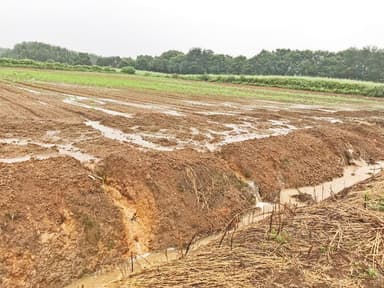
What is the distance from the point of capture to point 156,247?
7336 millimetres

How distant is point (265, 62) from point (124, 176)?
69.6 m

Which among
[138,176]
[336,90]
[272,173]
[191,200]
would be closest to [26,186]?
[138,176]

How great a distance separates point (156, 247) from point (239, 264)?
6.57ft

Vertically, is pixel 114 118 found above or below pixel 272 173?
above

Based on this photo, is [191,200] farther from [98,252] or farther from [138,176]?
[98,252]

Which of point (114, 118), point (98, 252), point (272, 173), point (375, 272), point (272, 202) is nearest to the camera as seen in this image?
point (375, 272)

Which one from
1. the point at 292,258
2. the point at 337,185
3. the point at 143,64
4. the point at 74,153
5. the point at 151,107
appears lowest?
the point at 337,185

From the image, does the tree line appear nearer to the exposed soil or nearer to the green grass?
the green grass

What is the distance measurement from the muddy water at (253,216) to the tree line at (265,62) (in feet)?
179

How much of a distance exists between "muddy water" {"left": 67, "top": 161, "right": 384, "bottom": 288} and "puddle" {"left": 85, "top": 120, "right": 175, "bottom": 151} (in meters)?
2.67

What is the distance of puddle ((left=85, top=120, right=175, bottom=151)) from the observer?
36.1ft

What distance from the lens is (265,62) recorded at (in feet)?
245

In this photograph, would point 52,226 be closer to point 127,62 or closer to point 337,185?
point 337,185

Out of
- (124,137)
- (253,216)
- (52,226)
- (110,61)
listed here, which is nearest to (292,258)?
(253,216)
